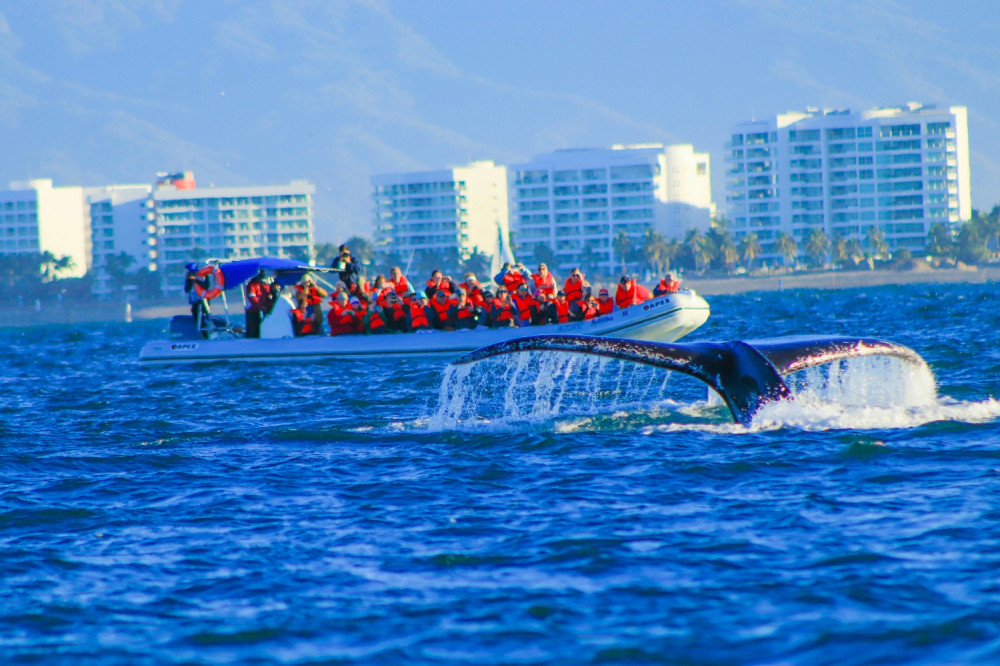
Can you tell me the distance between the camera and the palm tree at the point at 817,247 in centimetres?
14112

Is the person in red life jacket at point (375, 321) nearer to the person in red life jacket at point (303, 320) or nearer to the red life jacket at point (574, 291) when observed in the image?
the person in red life jacket at point (303, 320)

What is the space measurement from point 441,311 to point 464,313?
0.44m

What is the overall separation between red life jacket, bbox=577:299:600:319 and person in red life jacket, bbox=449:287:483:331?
1.91 metres

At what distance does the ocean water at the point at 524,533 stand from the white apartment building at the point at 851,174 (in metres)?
142

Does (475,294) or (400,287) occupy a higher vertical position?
(400,287)

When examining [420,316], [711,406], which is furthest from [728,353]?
[420,316]

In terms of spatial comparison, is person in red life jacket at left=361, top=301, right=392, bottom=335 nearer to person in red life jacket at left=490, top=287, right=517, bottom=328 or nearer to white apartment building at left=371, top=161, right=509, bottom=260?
person in red life jacket at left=490, top=287, right=517, bottom=328

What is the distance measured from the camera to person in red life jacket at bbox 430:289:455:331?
80.1 ft

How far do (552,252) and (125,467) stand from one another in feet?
497

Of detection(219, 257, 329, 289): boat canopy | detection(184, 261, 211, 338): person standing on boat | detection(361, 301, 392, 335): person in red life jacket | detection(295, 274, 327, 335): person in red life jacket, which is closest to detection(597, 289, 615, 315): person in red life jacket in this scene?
detection(361, 301, 392, 335): person in red life jacket

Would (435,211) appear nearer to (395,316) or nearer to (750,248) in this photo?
(750,248)

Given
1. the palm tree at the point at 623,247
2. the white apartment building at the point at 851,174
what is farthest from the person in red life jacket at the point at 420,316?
the white apartment building at the point at 851,174

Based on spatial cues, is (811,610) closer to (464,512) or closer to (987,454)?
(464,512)

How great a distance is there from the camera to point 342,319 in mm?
24969
